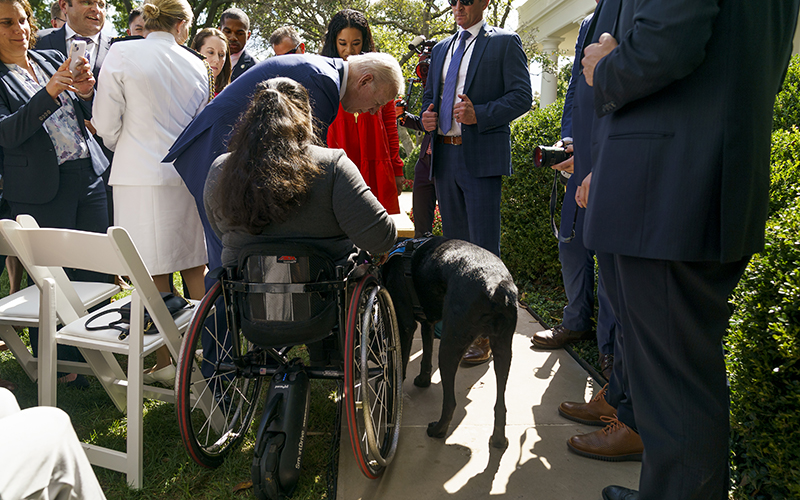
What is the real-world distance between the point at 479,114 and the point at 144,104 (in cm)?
207

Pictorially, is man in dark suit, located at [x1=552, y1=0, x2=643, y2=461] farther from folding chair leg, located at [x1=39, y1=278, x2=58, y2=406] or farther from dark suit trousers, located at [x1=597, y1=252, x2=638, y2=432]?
folding chair leg, located at [x1=39, y1=278, x2=58, y2=406]

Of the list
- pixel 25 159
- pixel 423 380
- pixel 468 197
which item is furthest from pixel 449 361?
pixel 25 159

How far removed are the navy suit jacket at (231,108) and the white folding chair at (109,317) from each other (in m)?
0.56

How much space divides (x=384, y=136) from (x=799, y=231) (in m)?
2.70

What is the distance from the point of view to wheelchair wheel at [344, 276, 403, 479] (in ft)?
6.26

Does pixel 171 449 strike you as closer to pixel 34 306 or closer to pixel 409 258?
pixel 34 306

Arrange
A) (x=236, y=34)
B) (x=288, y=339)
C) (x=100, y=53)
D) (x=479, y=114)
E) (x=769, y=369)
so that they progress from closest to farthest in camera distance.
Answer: (x=769, y=369)
(x=288, y=339)
(x=479, y=114)
(x=100, y=53)
(x=236, y=34)

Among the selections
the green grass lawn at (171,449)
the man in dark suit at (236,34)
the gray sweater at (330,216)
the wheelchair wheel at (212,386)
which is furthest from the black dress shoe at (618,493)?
the man in dark suit at (236,34)

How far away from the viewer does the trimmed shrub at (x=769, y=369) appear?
1.61m

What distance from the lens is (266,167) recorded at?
6.21 ft

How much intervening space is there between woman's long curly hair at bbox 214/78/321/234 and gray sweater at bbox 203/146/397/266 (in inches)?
1.8

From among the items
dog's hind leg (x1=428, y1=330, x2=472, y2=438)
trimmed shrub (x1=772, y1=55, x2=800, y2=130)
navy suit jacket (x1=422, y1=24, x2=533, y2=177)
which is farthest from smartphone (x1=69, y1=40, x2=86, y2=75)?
trimmed shrub (x1=772, y1=55, x2=800, y2=130)

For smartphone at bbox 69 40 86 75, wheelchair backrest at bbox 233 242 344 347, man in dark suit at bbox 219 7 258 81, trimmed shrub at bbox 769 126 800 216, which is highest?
man in dark suit at bbox 219 7 258 81

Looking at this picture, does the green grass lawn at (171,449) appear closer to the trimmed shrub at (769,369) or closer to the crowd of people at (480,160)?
the crowd of people at (480,160)
